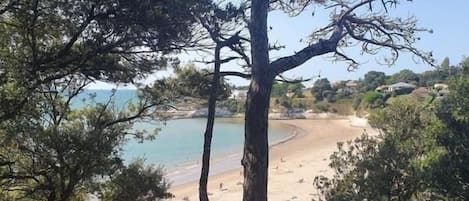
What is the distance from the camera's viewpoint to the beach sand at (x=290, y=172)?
58.4 ft

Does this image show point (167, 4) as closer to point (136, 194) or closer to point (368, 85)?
point (136, 194)

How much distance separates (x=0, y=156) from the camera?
4.84m

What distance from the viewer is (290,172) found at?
23.4m

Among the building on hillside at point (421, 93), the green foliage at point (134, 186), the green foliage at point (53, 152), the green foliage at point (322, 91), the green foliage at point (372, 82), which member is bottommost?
the green foliage at point (134, 186)

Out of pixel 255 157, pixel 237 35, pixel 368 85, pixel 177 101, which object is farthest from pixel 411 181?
pixel 368 85

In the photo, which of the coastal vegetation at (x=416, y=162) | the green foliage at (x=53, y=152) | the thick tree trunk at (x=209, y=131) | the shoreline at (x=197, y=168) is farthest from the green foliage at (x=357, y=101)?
the green foliage at (x=53, y=152)

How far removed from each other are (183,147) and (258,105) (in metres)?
31.8

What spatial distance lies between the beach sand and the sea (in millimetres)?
1257

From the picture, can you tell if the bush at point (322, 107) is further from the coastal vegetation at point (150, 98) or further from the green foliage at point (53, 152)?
the green foliage at point (53, 152)

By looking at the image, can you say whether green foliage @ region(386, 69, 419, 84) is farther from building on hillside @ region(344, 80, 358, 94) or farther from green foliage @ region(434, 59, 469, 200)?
green foliage @ region(434, 59, 469, 200)

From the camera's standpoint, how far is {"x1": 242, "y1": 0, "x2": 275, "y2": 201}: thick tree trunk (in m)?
5.37

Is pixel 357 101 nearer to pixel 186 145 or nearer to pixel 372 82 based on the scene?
pixel 372 82

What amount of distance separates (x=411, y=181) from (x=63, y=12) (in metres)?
4.69

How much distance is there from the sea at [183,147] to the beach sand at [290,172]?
126 centimetres
